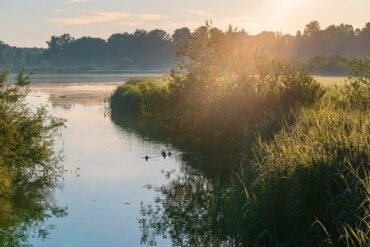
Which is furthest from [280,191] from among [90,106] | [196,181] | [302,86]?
[90,106]

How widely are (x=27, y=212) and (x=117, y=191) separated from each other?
3.97 metres

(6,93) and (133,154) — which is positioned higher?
(6,93)

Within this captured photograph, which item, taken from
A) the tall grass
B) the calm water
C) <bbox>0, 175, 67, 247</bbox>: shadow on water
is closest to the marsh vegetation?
the tall grass

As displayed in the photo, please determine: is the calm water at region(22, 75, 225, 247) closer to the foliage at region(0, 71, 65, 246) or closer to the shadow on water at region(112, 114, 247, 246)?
the shadow on water at region(112, 114, 247, 246)

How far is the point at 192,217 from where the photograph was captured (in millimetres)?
18234

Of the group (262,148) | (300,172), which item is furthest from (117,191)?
(300,172)

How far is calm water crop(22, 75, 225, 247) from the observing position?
16.7 m

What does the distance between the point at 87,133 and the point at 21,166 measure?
17.4m

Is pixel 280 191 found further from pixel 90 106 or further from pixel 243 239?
pixel 90 106

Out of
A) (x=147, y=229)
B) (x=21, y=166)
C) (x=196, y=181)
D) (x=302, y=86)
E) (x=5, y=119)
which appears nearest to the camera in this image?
(x=147, y=229)

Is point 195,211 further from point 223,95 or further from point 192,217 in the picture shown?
point 223,95

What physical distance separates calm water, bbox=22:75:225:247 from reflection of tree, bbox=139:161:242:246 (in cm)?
4

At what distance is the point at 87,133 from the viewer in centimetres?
3953

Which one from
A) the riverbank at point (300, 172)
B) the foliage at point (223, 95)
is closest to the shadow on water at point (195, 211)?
the riverbank at point (300, 172)
